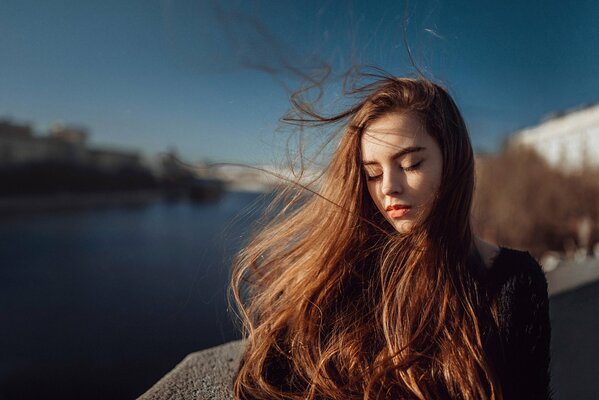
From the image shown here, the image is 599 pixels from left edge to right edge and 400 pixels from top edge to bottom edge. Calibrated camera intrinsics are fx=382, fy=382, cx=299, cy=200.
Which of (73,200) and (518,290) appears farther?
(73,200)

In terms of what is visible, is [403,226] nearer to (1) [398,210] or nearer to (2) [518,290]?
(1) [398,210]

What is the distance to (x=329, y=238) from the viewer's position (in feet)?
2.50

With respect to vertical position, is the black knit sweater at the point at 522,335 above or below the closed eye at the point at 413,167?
below

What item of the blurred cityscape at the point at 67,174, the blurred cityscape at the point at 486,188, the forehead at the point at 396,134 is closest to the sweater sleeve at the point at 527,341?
the forehead at the point at 396,134

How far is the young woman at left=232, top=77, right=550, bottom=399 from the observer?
62cm

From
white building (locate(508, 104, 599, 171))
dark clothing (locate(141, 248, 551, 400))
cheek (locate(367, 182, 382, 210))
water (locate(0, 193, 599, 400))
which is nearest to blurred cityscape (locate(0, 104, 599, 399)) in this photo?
water (locate(0, 193, 599, 400))

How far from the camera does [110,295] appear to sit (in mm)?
5871

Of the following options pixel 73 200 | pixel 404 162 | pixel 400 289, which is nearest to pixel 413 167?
pixel 404 162

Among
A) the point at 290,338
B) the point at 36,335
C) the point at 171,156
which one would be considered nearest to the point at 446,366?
the point at 290,338

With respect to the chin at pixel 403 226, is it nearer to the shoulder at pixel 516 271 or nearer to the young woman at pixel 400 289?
the young woman at pixel 400 289

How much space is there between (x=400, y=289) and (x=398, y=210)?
142 millimetres

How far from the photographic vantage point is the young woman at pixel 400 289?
62 cm

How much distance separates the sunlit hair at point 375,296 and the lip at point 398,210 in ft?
0.12

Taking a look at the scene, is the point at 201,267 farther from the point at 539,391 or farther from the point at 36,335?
the point at 36,335
